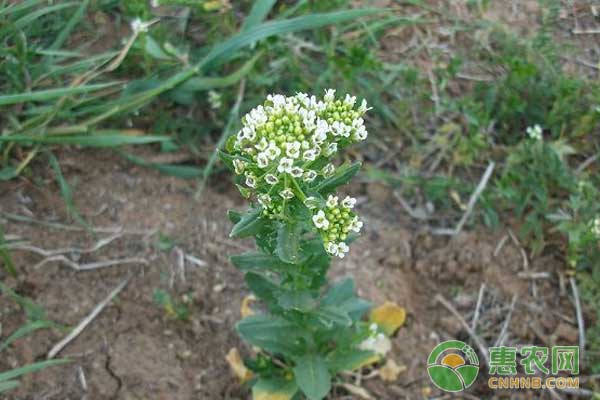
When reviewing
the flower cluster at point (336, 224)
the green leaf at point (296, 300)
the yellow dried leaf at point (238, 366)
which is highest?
the flower cluster at point (336, 224)

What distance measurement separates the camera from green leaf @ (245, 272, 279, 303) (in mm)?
2781

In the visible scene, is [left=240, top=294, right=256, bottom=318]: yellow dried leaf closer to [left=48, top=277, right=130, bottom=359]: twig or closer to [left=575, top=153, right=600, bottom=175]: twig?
[left=48, top=277, right=130, bottom=359]: twig

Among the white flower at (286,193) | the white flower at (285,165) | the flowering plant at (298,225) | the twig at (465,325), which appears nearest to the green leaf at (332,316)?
the flowering plant at (298,225)

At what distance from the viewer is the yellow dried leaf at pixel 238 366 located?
3.19 meters

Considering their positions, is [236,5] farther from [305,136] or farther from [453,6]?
[305,136]

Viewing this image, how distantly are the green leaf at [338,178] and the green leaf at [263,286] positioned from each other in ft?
1.76

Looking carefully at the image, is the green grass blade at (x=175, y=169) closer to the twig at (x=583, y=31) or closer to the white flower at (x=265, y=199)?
the white flower at (x=265, y=199)

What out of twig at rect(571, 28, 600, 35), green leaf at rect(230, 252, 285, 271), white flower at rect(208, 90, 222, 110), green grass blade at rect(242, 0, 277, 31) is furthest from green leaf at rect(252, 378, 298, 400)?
twig at rect(571, 28, 600, 35)

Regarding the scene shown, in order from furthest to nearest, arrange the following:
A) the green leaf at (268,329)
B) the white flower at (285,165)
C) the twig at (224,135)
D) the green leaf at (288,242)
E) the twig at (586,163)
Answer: the twig at (586,163)
the twig at (224,135)
the green leaf at (268,329)
the green leaf at (288,242)
the white flower at (285,165)

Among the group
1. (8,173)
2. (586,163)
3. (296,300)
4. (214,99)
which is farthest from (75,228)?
(586,163)

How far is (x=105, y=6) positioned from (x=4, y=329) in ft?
5.97

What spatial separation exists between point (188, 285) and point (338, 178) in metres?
1.32

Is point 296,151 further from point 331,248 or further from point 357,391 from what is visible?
point 357,391

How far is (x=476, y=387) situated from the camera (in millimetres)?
3254
